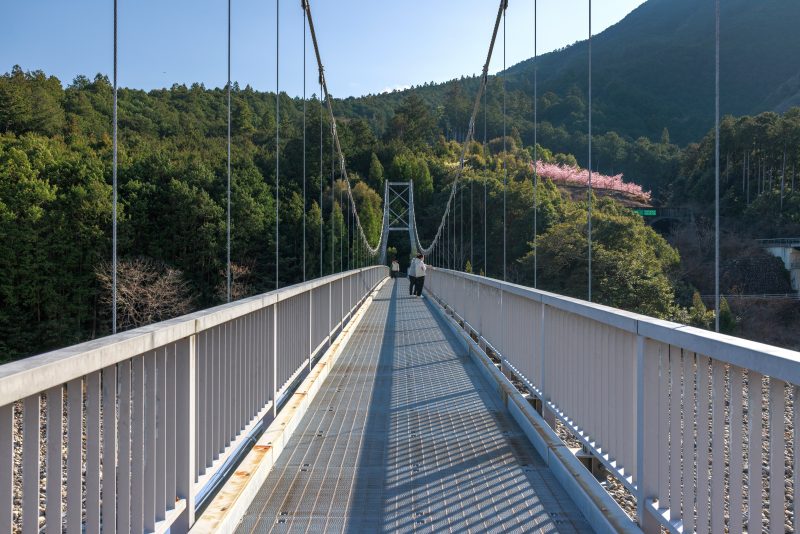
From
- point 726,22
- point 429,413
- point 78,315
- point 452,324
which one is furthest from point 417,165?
point 429,413

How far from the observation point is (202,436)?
8.82 feet

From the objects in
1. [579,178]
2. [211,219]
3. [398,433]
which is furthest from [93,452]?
[579,178]

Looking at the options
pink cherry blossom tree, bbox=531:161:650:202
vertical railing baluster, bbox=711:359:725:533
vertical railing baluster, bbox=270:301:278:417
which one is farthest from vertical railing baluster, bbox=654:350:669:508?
pink cherry blossom tree, bbox=531:161:650:202

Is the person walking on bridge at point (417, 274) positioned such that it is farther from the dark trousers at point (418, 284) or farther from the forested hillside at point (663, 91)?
the forested hillside at point (663, 91)

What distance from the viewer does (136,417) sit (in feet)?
6.81

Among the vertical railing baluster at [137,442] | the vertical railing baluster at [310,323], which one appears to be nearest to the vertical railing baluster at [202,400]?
the vertical railing baluster at [137,442]

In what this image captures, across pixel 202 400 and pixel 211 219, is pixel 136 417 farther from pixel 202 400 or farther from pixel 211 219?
pixel 211 219

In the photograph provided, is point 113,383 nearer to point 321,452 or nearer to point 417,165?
point 321,452

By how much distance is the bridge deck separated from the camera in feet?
9.25

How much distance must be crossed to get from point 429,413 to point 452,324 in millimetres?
5479

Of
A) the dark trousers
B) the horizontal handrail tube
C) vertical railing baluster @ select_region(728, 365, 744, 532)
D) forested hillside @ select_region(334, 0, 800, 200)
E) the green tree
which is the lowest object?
the dark trousers

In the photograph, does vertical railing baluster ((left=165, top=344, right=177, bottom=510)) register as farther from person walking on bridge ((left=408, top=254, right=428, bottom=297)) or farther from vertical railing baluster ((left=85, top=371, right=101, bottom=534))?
person walking on bridge ((left=408, top=254, right=428, bottom=297))

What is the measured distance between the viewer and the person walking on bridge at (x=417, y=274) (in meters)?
17.8

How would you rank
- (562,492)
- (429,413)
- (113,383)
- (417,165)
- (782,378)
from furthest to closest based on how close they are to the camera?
1. (417,165)
2. (429,413)
3. (562,492)
4. (113,383)
5. (782,378)
